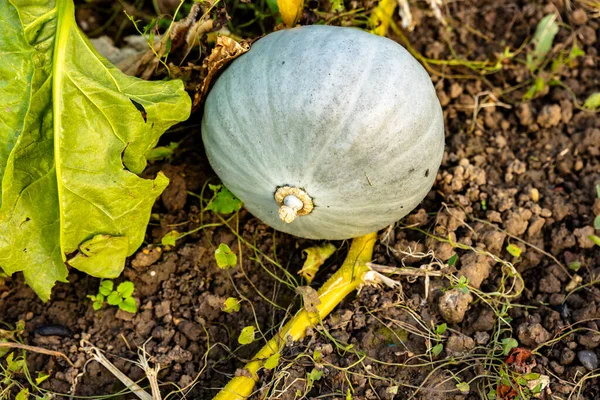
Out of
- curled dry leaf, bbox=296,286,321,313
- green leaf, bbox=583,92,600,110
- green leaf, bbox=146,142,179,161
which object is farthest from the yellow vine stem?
green leaf, bbox=583,92,600,110

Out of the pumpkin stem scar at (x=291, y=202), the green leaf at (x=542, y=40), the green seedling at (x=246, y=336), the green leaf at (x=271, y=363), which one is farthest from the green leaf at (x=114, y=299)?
the green leaf at (x=542, y=40)

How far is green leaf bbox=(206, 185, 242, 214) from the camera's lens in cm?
275

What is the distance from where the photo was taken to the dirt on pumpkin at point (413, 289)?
2.43 metres

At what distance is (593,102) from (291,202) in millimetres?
1673

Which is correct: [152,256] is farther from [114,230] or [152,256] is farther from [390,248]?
[390,248]

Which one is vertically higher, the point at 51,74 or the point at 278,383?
the point at 51,74

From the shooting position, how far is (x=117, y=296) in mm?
2619

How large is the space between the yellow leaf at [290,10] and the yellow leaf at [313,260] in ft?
2.98

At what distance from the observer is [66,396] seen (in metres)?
2.46

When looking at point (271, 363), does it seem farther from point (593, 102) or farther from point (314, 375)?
point (593, 102)

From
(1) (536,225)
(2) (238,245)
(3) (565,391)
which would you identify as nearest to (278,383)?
(2) (238,245)

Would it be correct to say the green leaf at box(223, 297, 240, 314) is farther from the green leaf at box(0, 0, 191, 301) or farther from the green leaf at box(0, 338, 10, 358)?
the green leaf at box(0, 338, 10, 358)

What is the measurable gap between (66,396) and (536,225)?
1937 mm

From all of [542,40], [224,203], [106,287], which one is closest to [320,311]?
[224,203]
